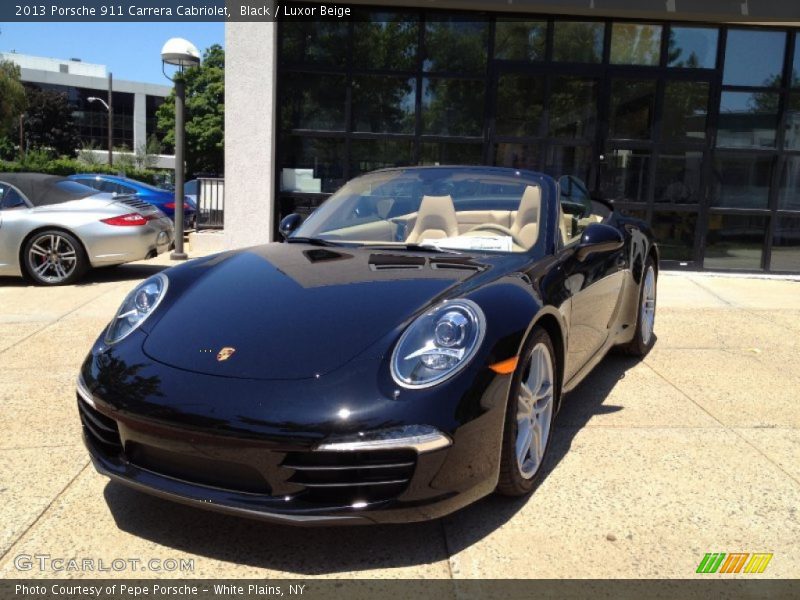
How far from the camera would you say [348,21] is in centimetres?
947

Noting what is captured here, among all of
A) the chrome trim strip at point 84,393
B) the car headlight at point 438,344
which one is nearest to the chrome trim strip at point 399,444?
the car headlight at point 438,344

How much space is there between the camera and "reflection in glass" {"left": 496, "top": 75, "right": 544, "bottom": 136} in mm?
9453

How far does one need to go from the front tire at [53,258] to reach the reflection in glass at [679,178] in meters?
7.30

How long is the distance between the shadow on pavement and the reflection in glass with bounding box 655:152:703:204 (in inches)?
308

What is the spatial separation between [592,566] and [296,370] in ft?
3.83

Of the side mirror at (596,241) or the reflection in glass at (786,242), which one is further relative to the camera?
the reflection in glass at (786,242)

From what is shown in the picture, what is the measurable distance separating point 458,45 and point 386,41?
0.95 metres

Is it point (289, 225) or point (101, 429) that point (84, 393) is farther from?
point (289, 225)

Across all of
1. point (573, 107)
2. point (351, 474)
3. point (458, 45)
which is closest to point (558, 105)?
point (573, 107)

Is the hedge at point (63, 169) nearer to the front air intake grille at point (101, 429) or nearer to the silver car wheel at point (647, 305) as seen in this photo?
the silver car wheel at point (647, 305)

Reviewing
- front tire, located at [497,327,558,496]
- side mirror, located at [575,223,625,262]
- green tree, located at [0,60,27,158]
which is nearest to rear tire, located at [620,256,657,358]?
side mirror, located at [575,223,625,262]

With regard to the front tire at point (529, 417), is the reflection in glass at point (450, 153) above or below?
above

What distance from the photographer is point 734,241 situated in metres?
9.78

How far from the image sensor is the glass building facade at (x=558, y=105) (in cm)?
944
